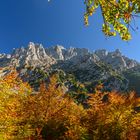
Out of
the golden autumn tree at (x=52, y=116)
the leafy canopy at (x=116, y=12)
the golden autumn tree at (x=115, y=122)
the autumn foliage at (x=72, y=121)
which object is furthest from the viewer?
the golden autumn tree at (x=52, y=116)

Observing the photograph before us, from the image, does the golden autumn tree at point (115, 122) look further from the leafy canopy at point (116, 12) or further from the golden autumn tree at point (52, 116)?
the leafy canopy at point (116, 12)

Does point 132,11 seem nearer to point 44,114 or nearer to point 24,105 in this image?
point 44,114

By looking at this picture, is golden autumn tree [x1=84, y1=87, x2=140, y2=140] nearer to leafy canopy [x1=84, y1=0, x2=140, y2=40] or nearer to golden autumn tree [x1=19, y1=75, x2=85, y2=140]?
golden autumn tree [x1=19, y1=75, x2=85, y2=140]

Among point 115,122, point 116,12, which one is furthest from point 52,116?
point 116,12

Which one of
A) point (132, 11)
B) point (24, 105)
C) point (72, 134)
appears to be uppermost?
point (24, 105)

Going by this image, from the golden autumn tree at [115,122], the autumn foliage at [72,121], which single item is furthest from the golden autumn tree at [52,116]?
the golden autumn tree at [115,122]

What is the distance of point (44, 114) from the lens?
165 ft

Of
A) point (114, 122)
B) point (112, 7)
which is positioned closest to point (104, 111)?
point (114, 122)

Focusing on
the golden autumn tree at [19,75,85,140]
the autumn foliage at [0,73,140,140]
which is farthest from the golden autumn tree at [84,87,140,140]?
the golden autumn tree at [19,75,85,140]

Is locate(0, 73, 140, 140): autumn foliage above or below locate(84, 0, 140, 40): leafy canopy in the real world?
above

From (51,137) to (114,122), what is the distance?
9.17 metres

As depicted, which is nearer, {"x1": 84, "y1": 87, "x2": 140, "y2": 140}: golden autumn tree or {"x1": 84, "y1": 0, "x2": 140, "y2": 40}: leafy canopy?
{"x1": 84, "y1": 0, "x2": 140, "y2": 40}: leafy canopy

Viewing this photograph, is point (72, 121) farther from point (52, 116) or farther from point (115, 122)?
point (52, 116)

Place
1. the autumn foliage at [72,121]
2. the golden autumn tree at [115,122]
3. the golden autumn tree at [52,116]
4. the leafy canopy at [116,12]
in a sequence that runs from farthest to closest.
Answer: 1. the golden autumn tree at [52,116]
2. the golden autumn tree at [115,122]
3. the autumn foliage at [72,121]
4. the leafy canopy at [116,12]
